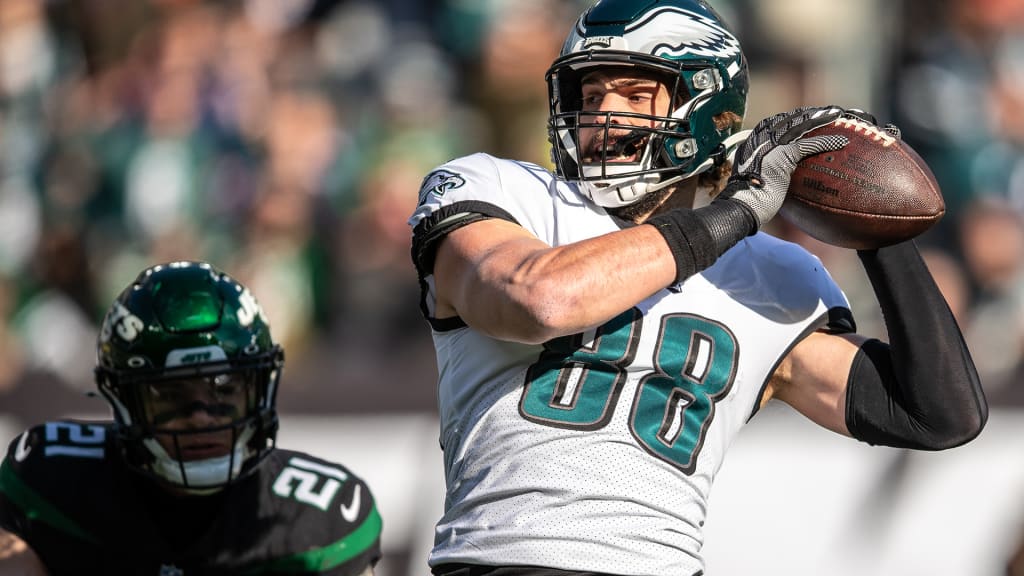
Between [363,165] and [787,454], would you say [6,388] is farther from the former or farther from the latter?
[787,454]

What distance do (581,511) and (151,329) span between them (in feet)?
4.13

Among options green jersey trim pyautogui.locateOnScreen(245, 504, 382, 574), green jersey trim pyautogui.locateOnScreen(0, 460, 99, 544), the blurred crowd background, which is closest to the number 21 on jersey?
green jersey trim pyautogui.locateOnScreen(245, 504, 382, 574)

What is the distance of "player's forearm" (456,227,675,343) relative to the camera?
106 inches

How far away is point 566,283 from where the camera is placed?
269 centimetres

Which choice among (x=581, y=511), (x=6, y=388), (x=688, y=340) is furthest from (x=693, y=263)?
(x=6, y=388)

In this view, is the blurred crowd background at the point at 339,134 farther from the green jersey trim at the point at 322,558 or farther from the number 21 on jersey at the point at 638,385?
the number 21 on jersey at the point at 638,385

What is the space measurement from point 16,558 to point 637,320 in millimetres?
1506

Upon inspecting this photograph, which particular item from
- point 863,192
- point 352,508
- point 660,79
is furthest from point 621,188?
point 352,508

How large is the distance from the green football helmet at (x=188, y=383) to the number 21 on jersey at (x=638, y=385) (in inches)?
35.1

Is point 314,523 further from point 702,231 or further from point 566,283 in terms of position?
point 702,231

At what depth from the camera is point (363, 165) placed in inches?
272

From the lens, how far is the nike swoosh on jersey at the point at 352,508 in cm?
359

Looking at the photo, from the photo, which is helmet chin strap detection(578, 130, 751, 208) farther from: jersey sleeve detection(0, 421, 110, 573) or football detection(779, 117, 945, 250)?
jersey sleeve detection(0, 421, 110, 573)

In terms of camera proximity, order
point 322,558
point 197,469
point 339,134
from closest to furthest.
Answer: point 197,469 → point 322,558 → point 339,134
